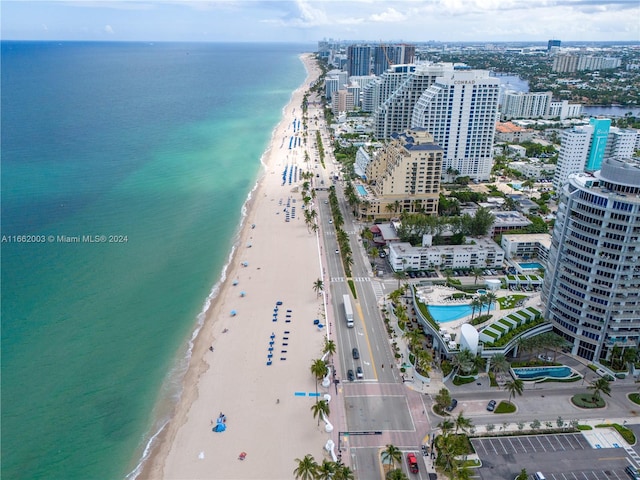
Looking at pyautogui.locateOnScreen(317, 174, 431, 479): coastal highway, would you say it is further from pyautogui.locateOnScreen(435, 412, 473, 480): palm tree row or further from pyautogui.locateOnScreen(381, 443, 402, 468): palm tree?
pyautogui.locateOnScreen(435, 412, 473, 480): palm tree row

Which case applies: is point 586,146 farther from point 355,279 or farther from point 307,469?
point 307,469

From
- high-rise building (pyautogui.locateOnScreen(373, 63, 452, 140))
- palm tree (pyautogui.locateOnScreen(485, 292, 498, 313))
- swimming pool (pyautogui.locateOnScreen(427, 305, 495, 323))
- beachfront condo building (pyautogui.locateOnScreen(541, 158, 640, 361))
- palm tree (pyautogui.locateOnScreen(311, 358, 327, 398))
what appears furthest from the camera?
high-rise building (pyautogui.locateOnScreen(373, 63, 452, 140))

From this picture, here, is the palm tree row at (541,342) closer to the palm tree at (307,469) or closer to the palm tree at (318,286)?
the palm tree at (318,286)

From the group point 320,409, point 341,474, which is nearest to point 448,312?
point 320,409

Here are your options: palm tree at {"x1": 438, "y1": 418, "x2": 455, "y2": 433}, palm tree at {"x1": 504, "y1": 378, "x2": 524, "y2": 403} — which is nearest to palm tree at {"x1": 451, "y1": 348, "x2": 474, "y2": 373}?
palm tree at {"x1": 504, "y1": 378, "x2": 524, "y2": 403}

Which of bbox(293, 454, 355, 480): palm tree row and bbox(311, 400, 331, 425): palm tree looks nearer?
bbox(293, 454, 355, 480): palm tree row

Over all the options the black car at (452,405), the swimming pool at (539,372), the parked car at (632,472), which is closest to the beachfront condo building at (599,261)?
the swimming pool at (539,372)

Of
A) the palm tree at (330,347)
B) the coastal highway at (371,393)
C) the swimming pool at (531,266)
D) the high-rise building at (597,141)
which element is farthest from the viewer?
the high-rise building at (597,141)
